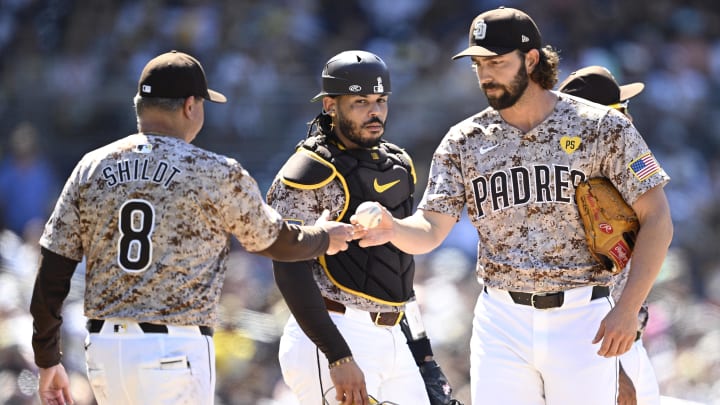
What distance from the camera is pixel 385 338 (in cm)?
480

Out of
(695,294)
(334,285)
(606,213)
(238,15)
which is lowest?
(695,294)

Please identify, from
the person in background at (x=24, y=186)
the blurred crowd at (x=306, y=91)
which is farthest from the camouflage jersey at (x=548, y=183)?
the person in background at (x=24, y=186)

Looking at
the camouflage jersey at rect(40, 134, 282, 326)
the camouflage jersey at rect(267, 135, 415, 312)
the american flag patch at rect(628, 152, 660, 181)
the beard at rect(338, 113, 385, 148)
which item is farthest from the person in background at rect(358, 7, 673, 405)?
the camouflage jersey at rect(40, 134, 282, 326)

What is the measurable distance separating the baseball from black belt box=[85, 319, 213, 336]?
2.35 feet

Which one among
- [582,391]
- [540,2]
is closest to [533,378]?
[582,391]

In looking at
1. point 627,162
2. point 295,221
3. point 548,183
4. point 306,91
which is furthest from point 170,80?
point 306,91

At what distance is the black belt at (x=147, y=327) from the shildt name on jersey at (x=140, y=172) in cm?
49

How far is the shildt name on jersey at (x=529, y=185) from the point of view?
4512mm

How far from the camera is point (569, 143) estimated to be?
4.53m

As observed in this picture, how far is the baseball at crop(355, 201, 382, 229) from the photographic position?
439 cm

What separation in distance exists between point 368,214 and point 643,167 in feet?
3.48

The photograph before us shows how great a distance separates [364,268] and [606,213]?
3.42ft

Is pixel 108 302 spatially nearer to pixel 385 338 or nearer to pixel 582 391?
pixel 385 338

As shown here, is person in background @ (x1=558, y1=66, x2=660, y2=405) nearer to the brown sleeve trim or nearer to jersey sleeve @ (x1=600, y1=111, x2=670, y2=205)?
jersey sleeve @ (x1=600, y1=111, x2=670, y2=205)
